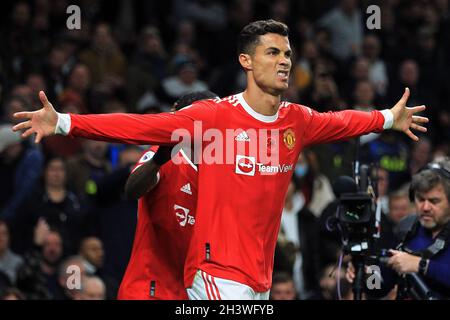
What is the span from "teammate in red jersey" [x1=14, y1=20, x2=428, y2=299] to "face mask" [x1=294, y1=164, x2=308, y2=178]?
5.05 metres

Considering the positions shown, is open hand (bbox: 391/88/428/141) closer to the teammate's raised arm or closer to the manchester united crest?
the manchester united crest

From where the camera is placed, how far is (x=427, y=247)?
7934 mm

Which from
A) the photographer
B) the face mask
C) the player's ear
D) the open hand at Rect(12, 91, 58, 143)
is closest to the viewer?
the open hand at Rect(12, 91, 58, 143)

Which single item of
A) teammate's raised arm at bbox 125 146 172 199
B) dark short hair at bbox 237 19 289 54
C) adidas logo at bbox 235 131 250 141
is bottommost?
teammate's raised arm at bbox 125 146 172 199

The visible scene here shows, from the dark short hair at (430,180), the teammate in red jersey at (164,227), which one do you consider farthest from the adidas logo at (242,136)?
the dark short hair at (430,180)

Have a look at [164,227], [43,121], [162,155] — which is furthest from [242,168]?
[43,121]

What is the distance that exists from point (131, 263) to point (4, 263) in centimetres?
275

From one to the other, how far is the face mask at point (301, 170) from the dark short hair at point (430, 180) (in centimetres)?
394

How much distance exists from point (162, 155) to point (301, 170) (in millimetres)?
5195

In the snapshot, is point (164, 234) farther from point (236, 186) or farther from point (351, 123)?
point (351, 123)

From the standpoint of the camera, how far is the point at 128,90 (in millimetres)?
13422

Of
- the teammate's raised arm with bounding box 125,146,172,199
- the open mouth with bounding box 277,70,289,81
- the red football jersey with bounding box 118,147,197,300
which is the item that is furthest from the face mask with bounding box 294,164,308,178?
the open mouth with bounding box 277,70,289,81

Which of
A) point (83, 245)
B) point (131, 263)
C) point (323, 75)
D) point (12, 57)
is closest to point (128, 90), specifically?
point (12, 57)

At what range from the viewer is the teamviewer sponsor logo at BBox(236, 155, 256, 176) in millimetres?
6785
